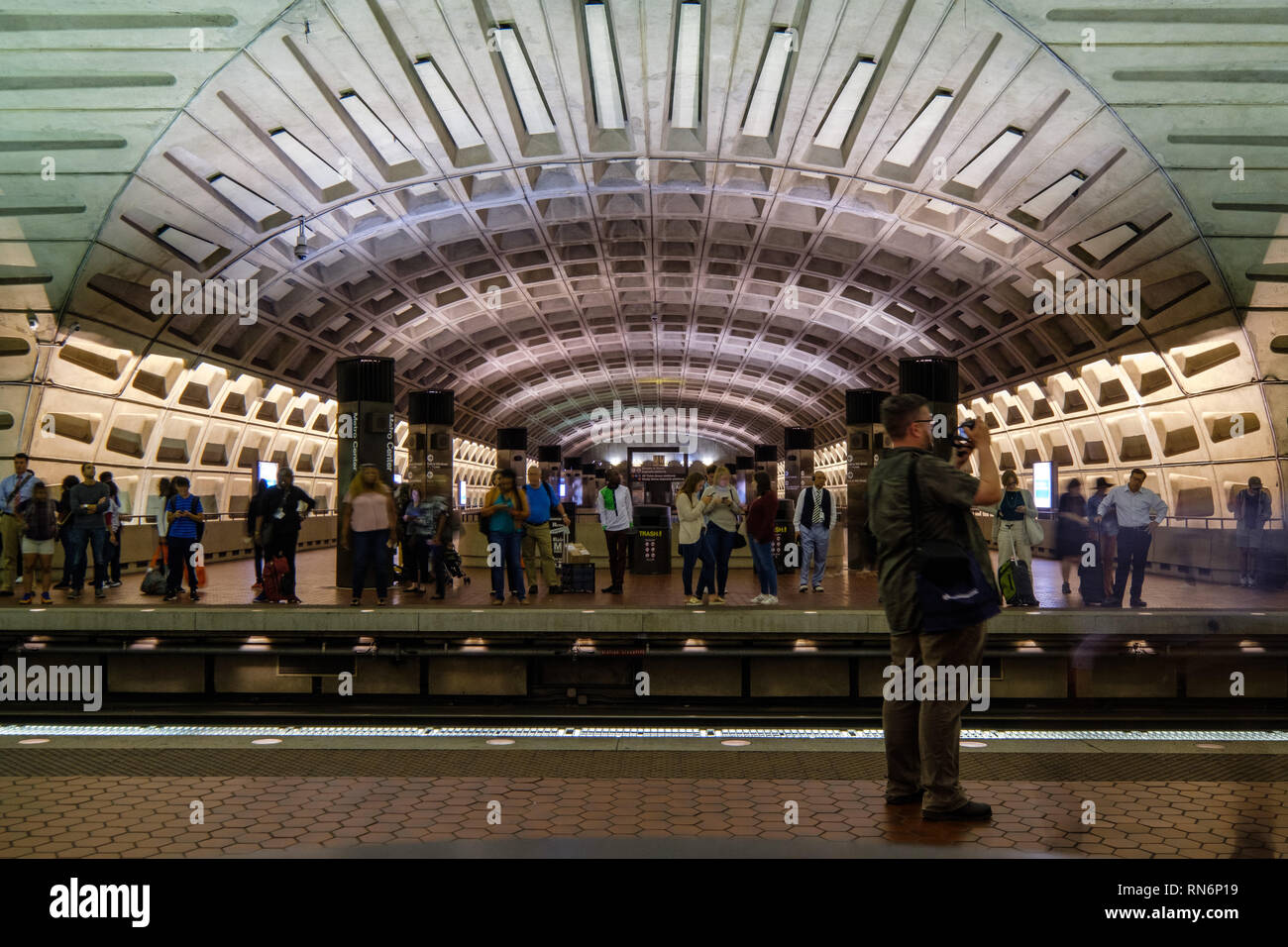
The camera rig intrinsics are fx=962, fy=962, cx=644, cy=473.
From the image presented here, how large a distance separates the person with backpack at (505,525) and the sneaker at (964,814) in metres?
7.41

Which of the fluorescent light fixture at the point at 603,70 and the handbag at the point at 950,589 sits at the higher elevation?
the fluorescent light fixture at the point at 603,70

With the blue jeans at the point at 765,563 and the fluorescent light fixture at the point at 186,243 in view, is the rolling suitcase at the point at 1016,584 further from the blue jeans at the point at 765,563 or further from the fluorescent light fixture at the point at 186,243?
the fluorescent light fixture at the point at 186,243

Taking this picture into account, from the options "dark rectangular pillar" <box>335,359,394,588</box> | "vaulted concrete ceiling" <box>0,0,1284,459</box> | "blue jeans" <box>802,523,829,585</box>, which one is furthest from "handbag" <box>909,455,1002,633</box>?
"vaulted concrete ceiling" <box>0,0,1284,459</box>

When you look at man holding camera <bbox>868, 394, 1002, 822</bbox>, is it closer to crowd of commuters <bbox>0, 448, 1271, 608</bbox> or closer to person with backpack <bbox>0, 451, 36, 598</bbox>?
crowd of commuters <bbox>0, 448, 1271, 608</bbox>

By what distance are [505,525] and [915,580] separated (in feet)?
24.3

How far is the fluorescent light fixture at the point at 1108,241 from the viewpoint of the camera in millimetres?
19594

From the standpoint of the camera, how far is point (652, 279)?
3077 centimetres

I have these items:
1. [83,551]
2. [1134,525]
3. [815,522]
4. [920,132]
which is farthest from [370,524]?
[920,132]

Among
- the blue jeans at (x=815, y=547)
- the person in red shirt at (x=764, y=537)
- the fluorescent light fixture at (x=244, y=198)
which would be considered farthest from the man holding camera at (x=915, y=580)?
the fluorescent light fixture at (x=244, y=198)

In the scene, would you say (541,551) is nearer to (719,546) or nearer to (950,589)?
(719,546)

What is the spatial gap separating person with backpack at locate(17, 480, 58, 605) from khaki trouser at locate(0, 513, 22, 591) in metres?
0.51

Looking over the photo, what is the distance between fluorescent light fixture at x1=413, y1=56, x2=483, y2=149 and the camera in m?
17.2

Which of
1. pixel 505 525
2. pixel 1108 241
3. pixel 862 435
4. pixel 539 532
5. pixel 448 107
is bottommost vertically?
pixel 539 532
